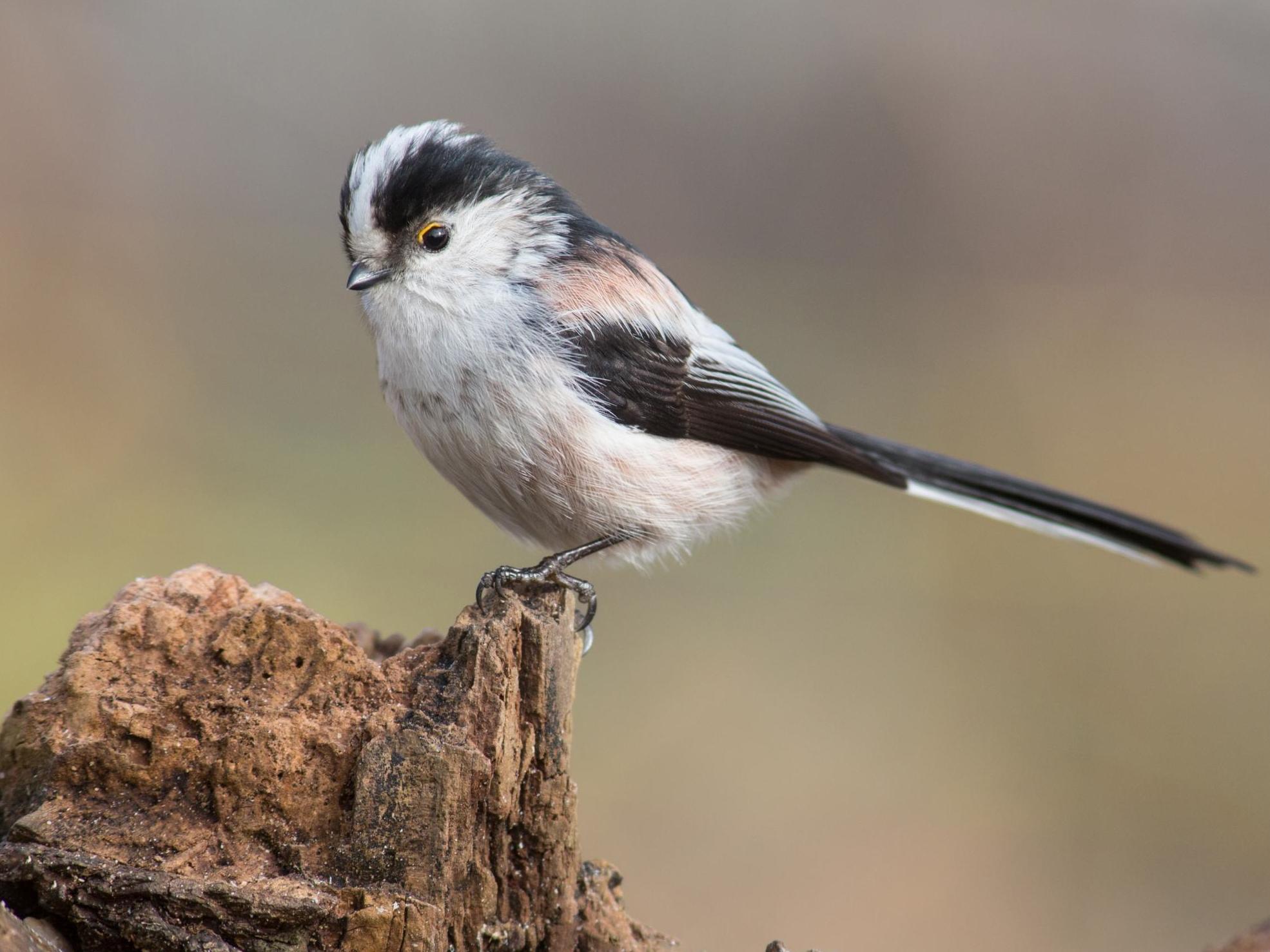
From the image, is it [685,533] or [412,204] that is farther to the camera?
[685,533]

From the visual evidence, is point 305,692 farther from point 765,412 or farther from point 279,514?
point 279,514

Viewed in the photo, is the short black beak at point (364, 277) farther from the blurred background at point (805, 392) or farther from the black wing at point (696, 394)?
the blurred background at point (805, 392)

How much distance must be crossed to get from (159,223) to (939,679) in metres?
4.44

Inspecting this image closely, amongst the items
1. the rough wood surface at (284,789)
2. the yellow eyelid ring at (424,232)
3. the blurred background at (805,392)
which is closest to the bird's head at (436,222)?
the yellow eyelid ring at (424,232)

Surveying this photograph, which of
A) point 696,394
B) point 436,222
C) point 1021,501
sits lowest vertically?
point 696,394

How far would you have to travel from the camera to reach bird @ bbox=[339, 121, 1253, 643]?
2.98 metres

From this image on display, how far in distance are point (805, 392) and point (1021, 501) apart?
216 centimetres

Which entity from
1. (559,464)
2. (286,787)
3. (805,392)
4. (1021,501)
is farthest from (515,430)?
(805,392)

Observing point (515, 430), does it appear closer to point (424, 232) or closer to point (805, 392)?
point (424, 232)

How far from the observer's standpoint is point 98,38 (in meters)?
5.92

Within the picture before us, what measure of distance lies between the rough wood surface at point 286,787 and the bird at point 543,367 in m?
0.63

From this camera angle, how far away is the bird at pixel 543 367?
2979 mm

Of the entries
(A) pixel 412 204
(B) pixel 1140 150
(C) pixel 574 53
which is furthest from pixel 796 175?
(A) pixel 412 204

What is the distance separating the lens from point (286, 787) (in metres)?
1.92
